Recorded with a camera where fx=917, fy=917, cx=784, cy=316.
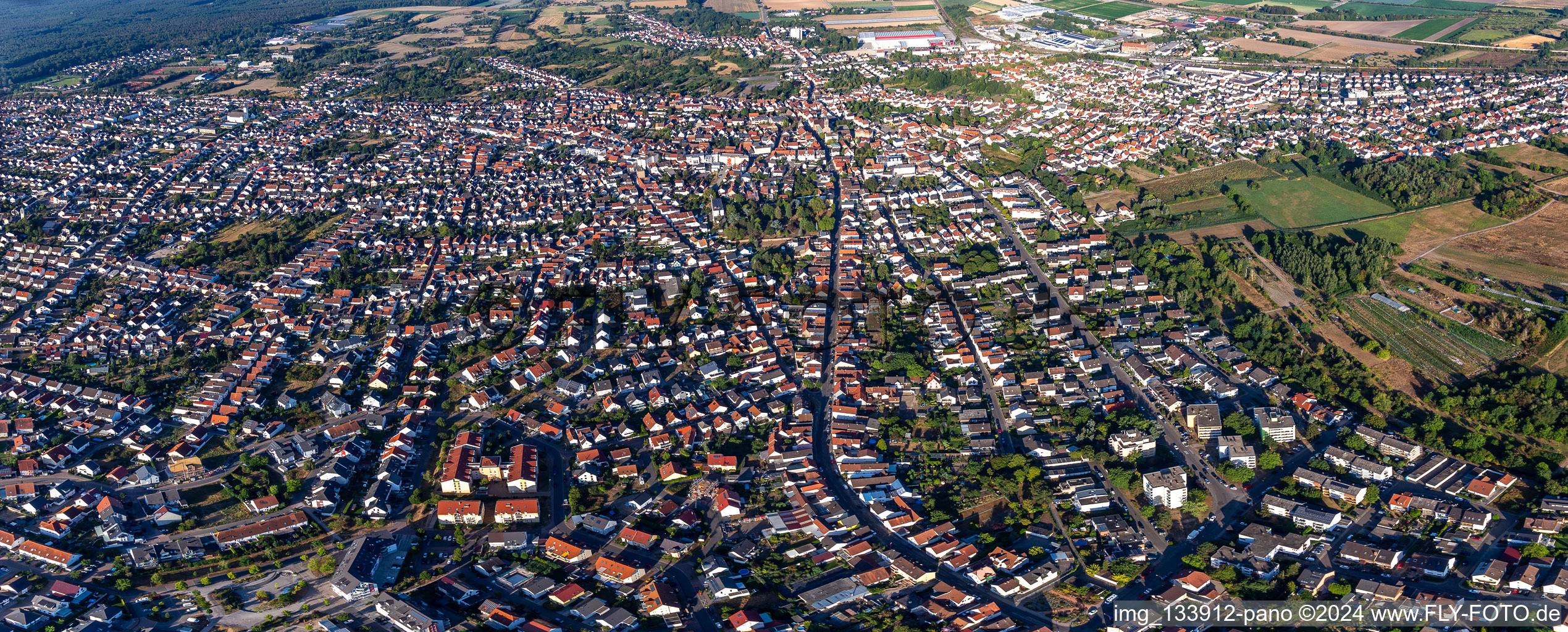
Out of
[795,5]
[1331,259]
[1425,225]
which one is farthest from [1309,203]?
[795,5]

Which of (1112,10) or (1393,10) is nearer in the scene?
(1393,10)

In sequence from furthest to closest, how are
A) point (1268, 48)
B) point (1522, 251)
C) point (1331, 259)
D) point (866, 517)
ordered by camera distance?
1. point (1268, 48)
2. point (1522, 251)
3. point (1331, 259)
4. point (866, 517)

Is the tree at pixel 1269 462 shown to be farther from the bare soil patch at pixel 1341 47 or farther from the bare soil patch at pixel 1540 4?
the bare soil patch at pixel 1540 4

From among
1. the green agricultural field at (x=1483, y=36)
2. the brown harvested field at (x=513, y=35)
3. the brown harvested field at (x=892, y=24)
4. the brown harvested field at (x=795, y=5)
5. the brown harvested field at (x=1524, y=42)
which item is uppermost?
the brown harvested field at (x=795, y=5)

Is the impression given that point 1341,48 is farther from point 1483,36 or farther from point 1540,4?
point 1540,4

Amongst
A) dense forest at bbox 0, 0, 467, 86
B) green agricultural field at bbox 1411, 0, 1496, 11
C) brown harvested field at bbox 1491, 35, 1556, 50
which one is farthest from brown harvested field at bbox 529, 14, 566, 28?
brown harvested field at bbox 1491, 35, 1556, 50

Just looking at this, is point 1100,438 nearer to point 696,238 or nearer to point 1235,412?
point 1235,412

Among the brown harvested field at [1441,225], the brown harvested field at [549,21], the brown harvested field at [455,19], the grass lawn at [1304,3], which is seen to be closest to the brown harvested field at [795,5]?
the brown harvested field at [549,21]
